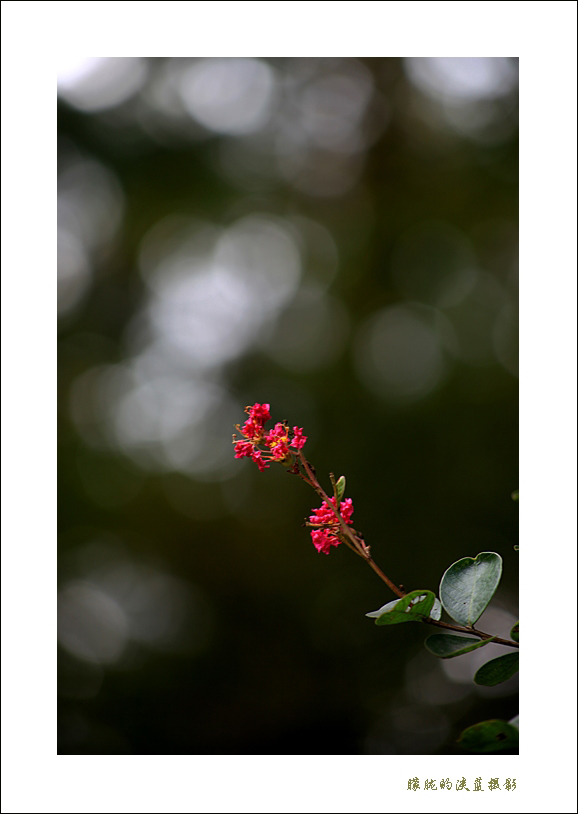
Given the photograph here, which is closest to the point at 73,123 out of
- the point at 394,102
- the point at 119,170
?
the point at 119,170

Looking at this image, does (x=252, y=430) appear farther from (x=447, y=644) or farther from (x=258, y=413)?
(x=447, y=644)

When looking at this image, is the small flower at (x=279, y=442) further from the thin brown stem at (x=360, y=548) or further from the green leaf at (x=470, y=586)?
the green leaf at (x=470, y=586)

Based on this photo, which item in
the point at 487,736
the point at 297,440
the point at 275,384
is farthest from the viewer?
the point at 275,384

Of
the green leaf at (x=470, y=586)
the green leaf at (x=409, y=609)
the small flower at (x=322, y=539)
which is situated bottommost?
the green leaf at (x=409, y=609)

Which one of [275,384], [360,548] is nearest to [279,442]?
[360,548]

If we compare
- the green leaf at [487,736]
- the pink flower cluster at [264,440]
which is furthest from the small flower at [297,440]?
the green leaf at [487,736]
